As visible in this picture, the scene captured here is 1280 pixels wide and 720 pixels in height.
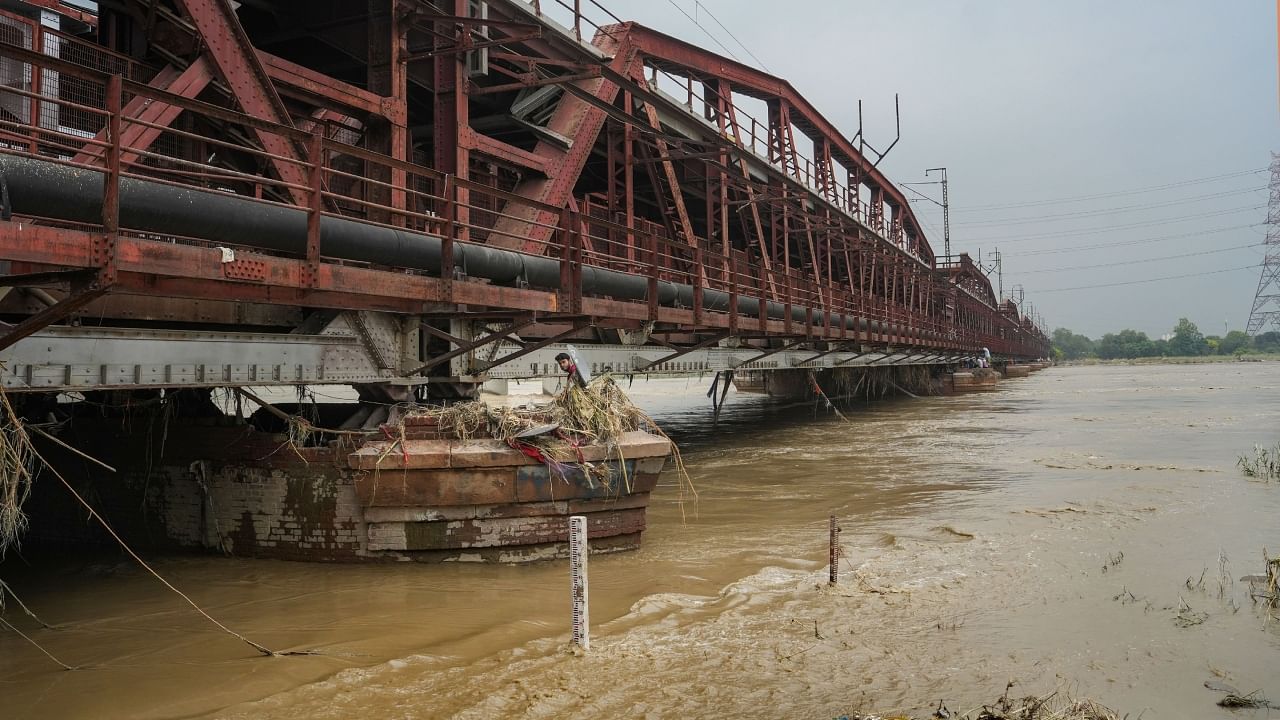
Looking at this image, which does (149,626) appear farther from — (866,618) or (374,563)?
(866,618)

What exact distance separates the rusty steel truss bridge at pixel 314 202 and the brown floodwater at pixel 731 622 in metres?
1.94

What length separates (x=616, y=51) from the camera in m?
15.6

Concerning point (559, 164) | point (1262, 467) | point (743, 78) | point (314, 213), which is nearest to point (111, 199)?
point (314, 213)

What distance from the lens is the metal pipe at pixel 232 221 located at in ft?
14.9

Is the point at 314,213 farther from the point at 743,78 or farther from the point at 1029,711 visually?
the point at 743,78

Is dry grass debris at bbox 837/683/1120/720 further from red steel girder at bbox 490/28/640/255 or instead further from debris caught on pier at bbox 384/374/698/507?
red steel girder at bbox 490/28/640/255

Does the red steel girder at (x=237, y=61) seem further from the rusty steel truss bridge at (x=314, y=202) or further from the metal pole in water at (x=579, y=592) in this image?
the metal pole in water at (x=579, y=592)

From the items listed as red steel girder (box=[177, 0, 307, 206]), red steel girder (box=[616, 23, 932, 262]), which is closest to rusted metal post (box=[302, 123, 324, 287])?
red steel girder (box=[177, 0, 307, 206])

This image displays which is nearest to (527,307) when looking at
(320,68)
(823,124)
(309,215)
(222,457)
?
(309,215)

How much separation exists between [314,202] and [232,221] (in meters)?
0.61

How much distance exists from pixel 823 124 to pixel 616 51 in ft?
55.2

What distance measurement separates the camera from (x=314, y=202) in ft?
19.8

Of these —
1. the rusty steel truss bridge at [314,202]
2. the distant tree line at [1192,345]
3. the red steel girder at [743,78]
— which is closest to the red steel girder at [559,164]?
the rusty steel truss bridge at [314,202]

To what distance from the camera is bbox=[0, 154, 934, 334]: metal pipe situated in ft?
14.9
